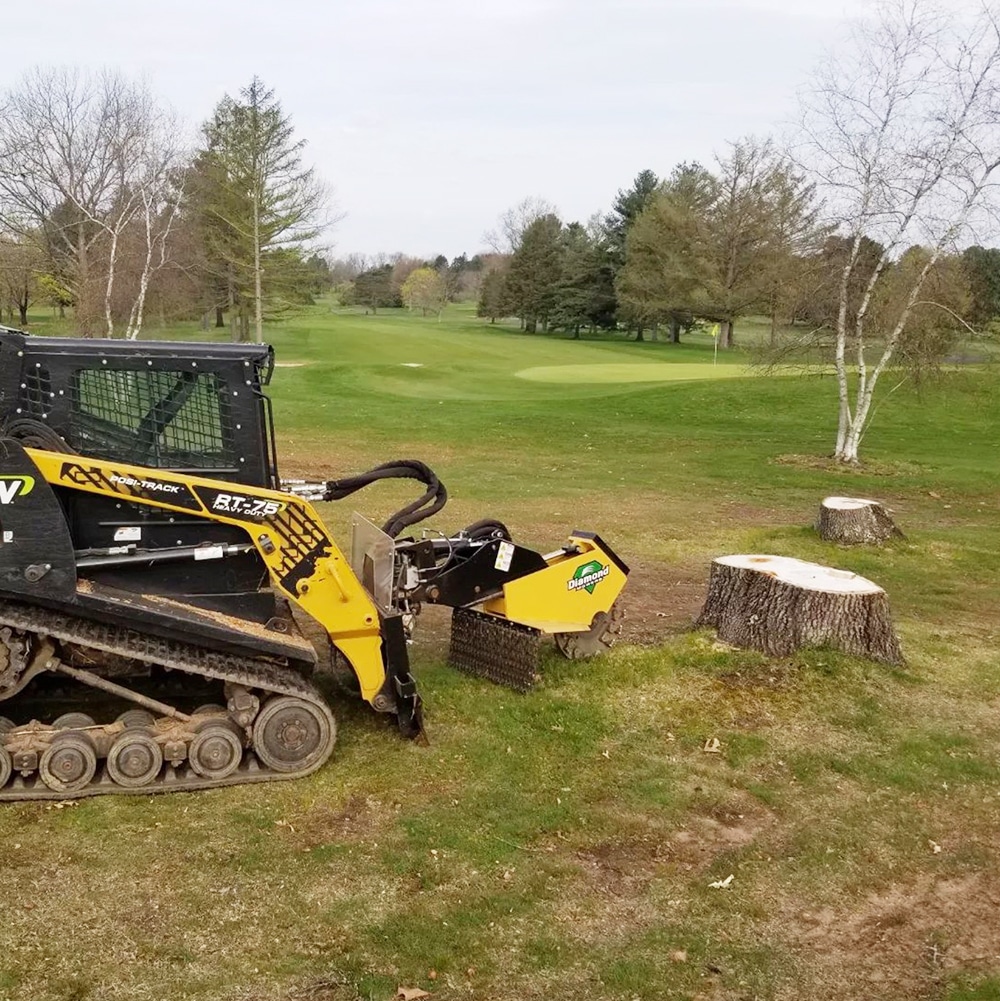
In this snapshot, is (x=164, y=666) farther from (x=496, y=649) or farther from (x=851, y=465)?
(x=851, y=465)

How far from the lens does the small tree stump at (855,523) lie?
12227 millimetres

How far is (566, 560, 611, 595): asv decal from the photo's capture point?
23.7ft

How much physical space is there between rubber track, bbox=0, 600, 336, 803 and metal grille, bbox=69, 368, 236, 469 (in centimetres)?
97

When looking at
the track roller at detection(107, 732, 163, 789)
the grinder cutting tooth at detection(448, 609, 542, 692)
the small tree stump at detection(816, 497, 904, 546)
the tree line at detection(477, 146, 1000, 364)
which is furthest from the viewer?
the tree line at detection(477, 146, 1000, 364)

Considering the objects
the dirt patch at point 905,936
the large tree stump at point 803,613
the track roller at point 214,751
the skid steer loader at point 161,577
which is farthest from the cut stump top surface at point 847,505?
the track roller at point 214,751

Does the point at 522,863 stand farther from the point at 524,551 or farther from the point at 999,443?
the point at 999,443

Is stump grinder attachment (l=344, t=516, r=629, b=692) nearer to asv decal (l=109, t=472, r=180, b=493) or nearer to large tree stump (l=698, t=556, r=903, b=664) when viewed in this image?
large tree stump (l=698, t=556, r=903, b=664)

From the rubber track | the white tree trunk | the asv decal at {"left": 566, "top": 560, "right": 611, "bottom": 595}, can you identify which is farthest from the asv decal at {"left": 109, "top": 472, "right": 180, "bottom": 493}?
the white tree trunk

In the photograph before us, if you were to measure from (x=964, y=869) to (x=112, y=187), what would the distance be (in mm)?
31985

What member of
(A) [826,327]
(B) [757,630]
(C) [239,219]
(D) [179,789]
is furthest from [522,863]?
(C) [239,219]

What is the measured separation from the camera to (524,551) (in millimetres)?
6996

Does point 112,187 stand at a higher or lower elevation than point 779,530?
higher

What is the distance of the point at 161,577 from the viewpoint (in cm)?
563

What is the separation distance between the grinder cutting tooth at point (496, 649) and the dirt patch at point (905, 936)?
9.17 feet
